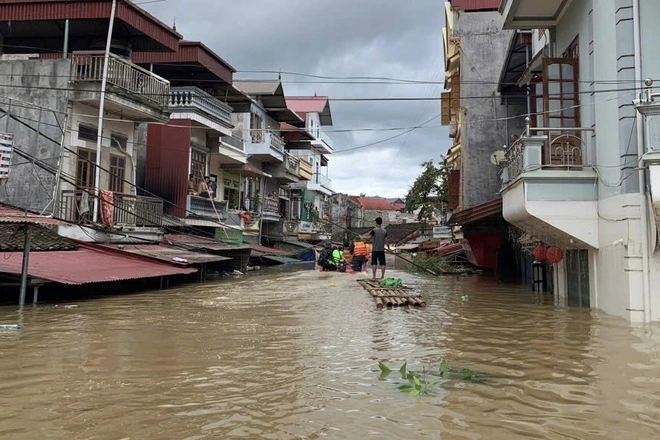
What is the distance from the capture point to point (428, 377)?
18.3 ft

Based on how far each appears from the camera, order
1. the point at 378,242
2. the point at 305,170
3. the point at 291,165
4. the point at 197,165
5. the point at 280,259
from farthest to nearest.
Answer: the point at 305,170 < the point at 291,165 < the point at 280,259 < the point at 197,165 < the point at 378,242

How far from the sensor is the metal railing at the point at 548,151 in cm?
991

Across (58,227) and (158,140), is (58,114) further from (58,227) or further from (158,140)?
(158,140)

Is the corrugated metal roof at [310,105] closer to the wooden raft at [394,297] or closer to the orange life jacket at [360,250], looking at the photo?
the orange life jacket at [360,250]

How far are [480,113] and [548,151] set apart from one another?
12.1 metres

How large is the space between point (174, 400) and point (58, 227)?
39.4ft

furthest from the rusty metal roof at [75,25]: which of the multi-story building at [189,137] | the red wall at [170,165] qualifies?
the red wall at [170,165]

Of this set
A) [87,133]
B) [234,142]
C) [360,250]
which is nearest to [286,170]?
[234,142]

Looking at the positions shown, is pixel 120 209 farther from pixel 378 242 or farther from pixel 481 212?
pixel 481 212

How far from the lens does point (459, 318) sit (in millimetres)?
10109

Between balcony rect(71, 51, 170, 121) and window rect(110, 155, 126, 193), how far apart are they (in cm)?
155

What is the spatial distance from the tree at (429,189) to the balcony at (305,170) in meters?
10.7

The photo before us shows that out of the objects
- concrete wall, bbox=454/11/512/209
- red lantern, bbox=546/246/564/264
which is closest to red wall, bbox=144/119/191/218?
concrete wall, bbox=454/11/512/209

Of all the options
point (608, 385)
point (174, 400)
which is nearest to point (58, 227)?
point (174, 400)
